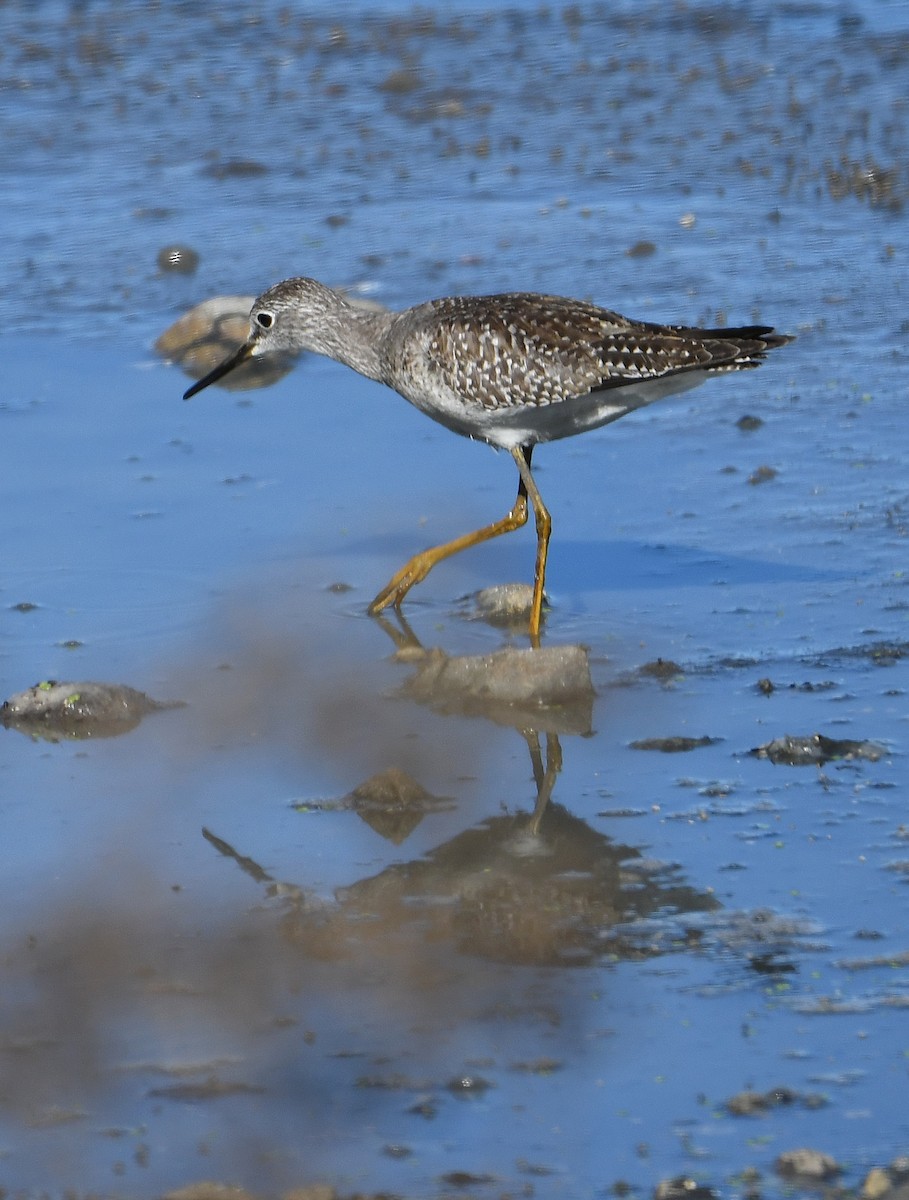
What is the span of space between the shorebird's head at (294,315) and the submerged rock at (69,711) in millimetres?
2155

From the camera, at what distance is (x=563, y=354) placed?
6.81 meters

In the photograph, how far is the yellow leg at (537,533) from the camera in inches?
260

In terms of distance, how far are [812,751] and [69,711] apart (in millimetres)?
2224

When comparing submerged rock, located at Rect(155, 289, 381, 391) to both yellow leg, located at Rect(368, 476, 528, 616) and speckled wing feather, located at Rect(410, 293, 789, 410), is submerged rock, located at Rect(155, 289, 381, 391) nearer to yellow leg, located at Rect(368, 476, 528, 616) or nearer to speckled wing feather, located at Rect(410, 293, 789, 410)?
yellow leg, located at Rect(368, 476, 528, 616)

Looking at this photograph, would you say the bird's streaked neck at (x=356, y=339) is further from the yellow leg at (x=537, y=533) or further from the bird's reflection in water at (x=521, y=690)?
the bird's reflection in water at (x=521, y=690)

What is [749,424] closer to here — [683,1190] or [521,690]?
[521,690]

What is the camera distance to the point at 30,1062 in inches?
156

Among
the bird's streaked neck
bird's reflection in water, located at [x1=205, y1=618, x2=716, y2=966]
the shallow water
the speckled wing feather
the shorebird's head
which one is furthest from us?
the shorebird's head

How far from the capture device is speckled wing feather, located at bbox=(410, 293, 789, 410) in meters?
6.77

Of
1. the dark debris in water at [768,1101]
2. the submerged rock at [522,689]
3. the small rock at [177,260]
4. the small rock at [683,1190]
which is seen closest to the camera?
→ the small rock at [683,1190]

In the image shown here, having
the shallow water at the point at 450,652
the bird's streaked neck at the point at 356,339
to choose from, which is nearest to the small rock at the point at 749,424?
the shallow water at the point at 450,652

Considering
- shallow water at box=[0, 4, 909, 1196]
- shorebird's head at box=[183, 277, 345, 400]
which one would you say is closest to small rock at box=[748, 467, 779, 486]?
shallow water at box=[0, 4, 909, 1196]

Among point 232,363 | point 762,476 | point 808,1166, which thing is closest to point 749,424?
point 762,476

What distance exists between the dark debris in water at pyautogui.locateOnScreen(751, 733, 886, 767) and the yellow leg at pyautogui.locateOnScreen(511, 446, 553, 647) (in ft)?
4.19
